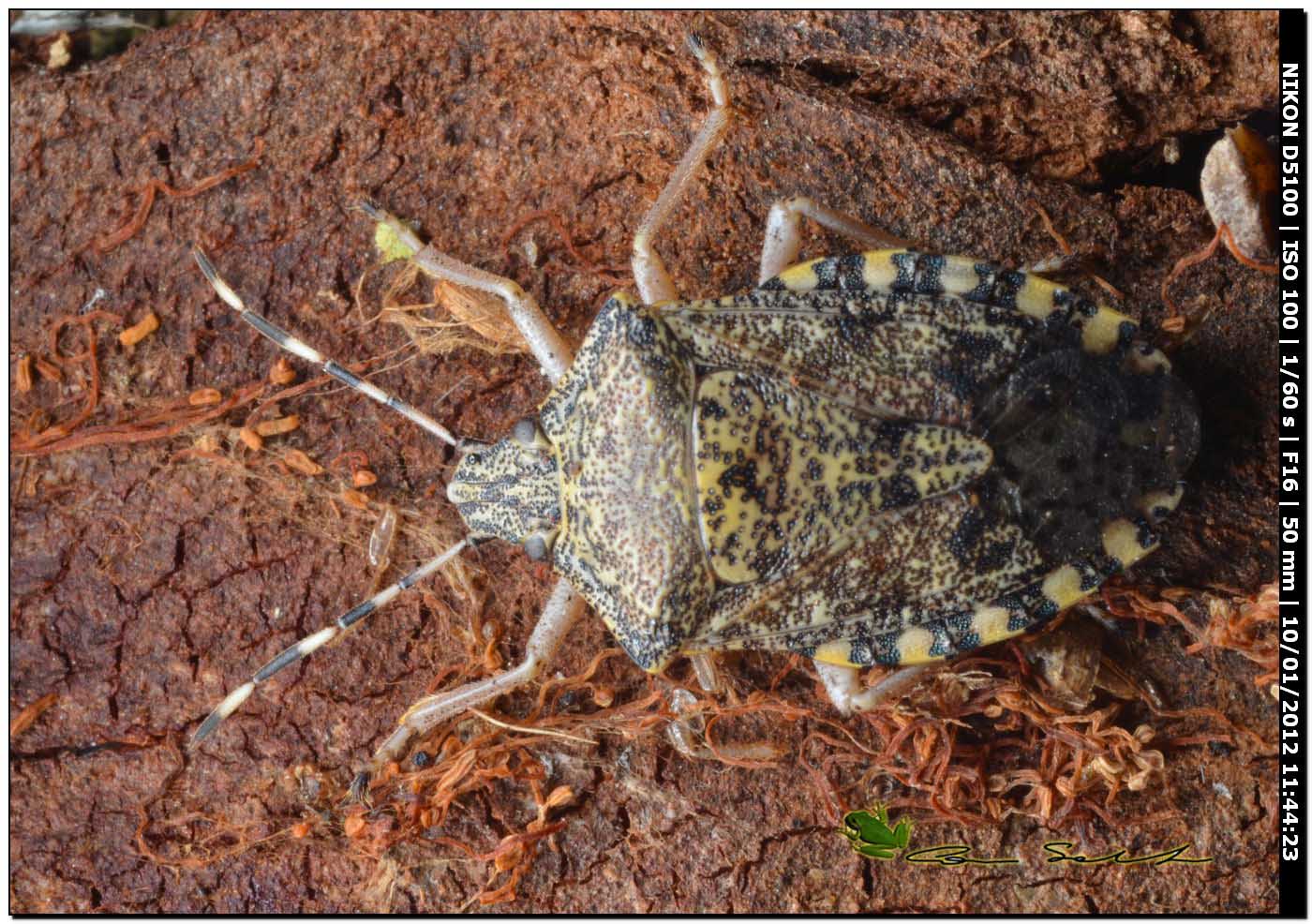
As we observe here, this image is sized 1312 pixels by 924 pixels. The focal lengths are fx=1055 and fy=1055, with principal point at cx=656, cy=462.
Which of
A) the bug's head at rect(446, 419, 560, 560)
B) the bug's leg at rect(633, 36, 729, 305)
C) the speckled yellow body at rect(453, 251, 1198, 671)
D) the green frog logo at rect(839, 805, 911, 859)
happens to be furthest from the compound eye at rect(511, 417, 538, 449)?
the green frog logo at rect(839, 805, 911, 859)

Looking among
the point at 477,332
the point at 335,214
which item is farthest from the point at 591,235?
the point at 335,214

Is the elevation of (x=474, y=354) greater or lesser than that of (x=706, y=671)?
greater

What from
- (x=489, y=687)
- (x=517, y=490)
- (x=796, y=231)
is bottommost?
(x=489, y=687)

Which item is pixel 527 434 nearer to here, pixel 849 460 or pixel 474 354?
pixel 474 354

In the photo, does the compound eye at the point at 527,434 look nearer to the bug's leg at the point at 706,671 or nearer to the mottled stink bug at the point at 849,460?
the mottled stink bug at the point at 849,460

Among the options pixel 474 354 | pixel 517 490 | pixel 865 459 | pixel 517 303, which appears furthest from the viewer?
pixel 474 354

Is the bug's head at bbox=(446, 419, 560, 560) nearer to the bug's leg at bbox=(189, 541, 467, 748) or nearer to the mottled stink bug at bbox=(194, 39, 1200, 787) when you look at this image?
the mottled stink bug at bbox=(194, 39, 1200, 787)

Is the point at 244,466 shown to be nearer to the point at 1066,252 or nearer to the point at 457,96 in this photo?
the point at 457,96

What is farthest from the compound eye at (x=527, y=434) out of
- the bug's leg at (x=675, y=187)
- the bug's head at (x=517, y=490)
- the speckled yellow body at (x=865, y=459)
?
the bug's leg at (x=675, y=187)

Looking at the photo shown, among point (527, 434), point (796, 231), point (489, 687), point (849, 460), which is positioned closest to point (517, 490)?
point (527, 434)
